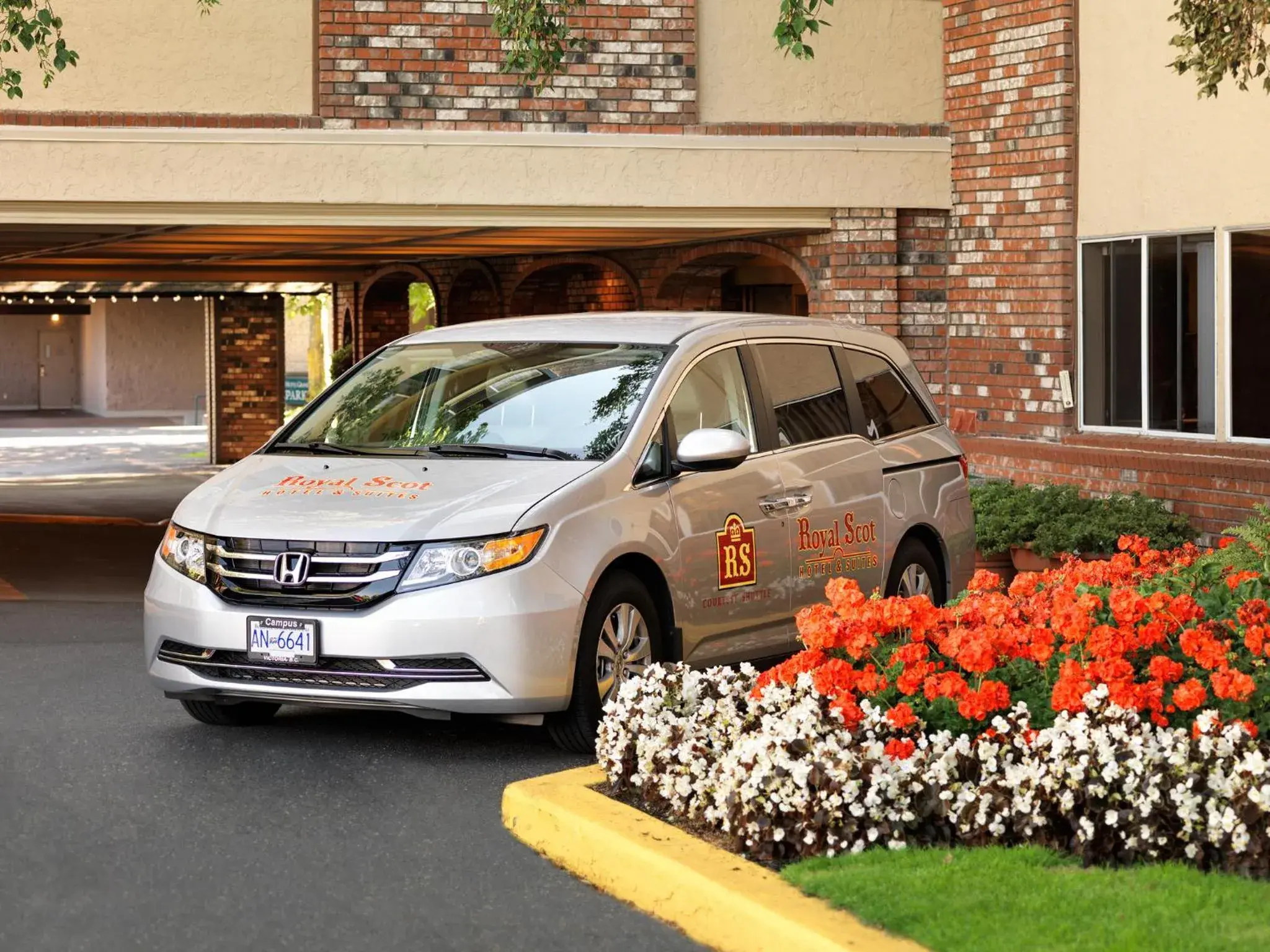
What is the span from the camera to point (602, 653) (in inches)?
305

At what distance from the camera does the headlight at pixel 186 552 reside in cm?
777

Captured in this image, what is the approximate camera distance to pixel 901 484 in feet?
32.0

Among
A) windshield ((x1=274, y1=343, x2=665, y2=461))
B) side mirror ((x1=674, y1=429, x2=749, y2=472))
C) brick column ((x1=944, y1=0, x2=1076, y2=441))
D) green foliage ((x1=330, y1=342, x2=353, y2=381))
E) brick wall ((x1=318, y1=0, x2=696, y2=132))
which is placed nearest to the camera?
side mirror ((x1=674, y1=429, x2=749, y2=472))

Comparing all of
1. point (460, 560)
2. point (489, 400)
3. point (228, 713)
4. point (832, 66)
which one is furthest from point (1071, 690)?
point (832, 66)

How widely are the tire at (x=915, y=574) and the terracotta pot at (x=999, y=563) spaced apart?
353 cm

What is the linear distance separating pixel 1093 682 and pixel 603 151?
9.60m

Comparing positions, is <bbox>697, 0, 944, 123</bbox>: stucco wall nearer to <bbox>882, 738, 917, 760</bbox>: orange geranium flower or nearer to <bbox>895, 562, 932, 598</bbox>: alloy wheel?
<bbox>895, 562, 932, 598</bbox>: alloy wheel

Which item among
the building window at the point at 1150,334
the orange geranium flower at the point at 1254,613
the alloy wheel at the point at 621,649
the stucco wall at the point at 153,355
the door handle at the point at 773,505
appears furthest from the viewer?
the stucco wall at the point at 153,355

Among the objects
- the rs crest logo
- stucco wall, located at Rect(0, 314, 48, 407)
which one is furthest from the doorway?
the rs crest logo

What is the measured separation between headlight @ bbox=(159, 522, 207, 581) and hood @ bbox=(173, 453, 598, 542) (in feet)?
0.16

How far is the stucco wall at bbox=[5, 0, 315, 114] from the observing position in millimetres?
14031

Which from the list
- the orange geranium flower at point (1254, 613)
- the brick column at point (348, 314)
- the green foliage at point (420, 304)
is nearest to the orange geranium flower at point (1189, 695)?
the orange geranium flower at point (1254, 613)

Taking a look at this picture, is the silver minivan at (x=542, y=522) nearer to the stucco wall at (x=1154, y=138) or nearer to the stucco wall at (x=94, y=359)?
the stucco wall at (x=1154, y=138)

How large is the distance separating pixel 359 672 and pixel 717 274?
1262 cm
